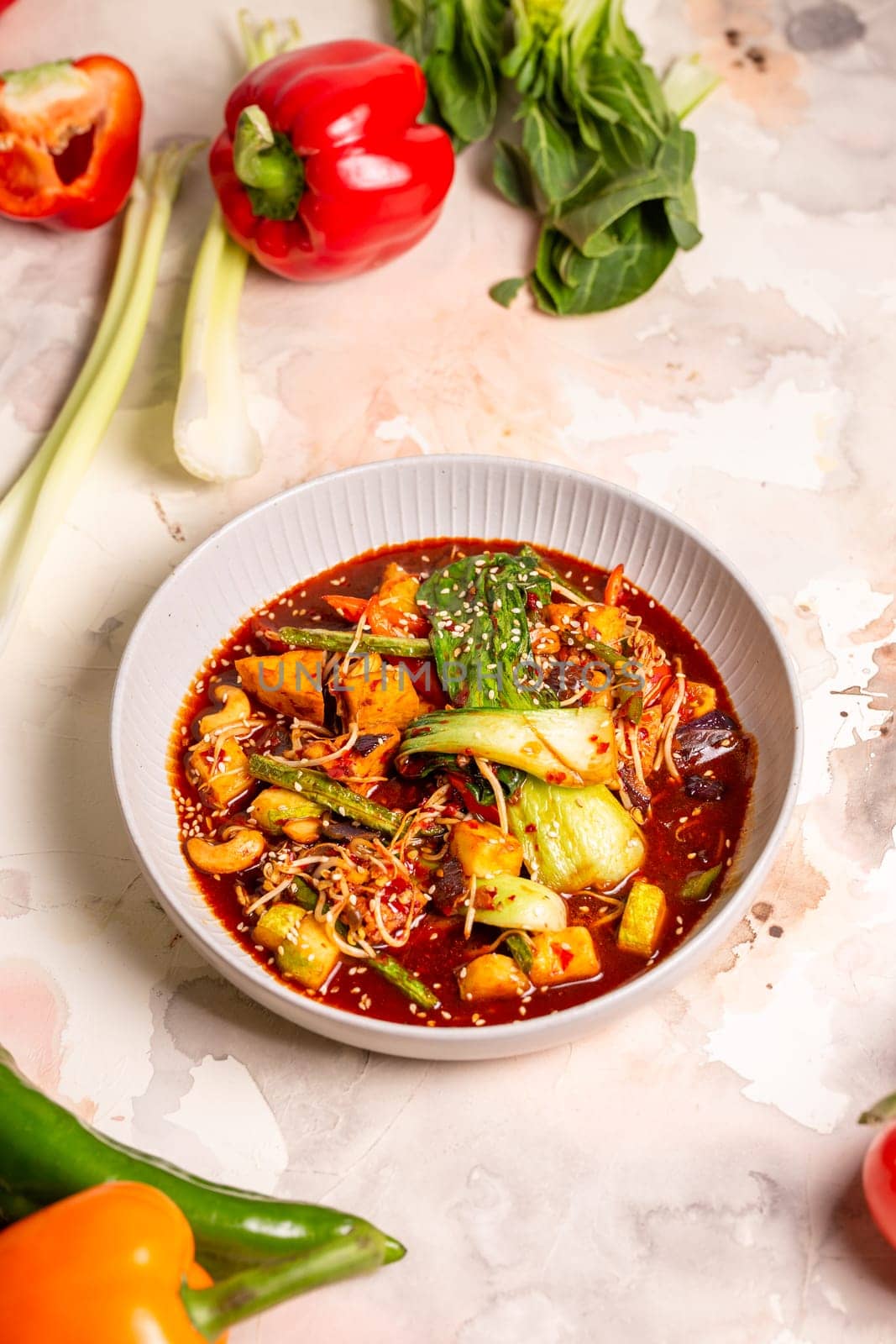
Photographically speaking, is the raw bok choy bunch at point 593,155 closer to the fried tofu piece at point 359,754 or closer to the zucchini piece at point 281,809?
the fried tofu piece at point 359,754

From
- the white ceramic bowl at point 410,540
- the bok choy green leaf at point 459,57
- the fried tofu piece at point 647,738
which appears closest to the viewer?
the white ceramic bowl at point 410,540

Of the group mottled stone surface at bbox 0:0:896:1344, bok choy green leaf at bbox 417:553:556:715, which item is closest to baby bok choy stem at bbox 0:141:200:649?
mottled stone surface at bbox 0:0:896:1344

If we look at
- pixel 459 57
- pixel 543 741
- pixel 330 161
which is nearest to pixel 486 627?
pixel 543 741

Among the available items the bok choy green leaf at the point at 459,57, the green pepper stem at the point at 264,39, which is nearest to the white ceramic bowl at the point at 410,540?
the bok choy green leaf at the point at 459,57

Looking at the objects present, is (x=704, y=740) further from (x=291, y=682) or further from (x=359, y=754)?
(x=291, y=682)

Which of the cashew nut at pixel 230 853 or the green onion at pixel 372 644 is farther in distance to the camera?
the green onion at pixel 372 644

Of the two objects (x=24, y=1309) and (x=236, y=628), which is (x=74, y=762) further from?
(x=24, y=1309)

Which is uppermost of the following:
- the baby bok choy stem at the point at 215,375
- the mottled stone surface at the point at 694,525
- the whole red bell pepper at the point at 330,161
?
the whole red bell pepper at the point at 330,161
